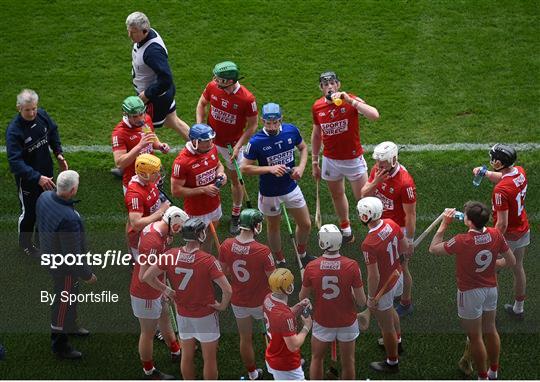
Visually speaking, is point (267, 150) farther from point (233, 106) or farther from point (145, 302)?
point (145, 302)

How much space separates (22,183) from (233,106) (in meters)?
2.35

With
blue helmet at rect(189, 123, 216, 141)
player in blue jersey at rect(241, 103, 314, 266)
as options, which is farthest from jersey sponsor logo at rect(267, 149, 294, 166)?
blue helmet at rect(189, 123, 216, 141)

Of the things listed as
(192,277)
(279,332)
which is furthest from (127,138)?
(279,332)

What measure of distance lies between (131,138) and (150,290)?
2.06 metres

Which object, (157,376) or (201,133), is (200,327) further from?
(201,133)

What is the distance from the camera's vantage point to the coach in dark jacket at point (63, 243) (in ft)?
28.2

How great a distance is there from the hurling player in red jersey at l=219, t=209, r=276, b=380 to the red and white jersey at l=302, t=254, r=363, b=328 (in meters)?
0.45

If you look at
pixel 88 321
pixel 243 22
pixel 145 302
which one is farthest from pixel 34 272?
pixel 243 22

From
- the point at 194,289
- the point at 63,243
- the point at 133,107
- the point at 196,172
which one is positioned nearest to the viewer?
the point at 194,289

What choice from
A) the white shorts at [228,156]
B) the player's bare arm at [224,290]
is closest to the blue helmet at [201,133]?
the white shorts at [228,156]

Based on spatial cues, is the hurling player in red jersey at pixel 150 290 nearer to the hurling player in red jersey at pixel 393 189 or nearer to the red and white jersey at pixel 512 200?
the hurling player in red jersey at pixel 393 189

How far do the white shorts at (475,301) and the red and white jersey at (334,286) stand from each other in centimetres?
101

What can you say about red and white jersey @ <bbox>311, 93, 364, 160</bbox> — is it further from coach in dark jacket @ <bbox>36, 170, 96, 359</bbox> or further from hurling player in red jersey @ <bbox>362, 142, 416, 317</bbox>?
coach in dark jacket @ <bbox>36, 170, 96, 359</bbox>

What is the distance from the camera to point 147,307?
8.37 m
